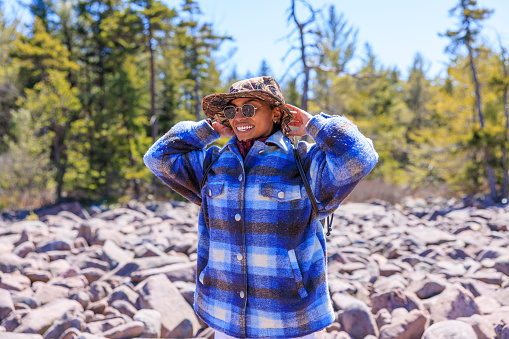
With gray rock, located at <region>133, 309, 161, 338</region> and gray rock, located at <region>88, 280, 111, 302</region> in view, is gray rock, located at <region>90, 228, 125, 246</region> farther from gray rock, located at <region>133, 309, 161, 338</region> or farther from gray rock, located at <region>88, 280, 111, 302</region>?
gray rock, located at <region>133, 309, 161, 338</region>

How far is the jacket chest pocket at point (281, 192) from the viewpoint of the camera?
1708 mm

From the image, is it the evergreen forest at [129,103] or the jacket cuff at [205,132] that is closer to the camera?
the jacket cuff at [205,132]

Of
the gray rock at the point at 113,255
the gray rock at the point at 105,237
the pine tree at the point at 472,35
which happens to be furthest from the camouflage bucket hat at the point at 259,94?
the pine tree at the point at 472,35

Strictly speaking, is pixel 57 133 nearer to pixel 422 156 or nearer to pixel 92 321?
pixel 92 321

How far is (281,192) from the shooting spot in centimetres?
171

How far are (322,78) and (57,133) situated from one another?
12320 mm

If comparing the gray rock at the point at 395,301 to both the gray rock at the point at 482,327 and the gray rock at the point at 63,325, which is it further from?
the gray rock at the point at 63,325

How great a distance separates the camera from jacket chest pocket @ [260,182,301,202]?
1.71 meters

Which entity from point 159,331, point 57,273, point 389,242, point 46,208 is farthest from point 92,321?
point 46,208

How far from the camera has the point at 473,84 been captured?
14.7m

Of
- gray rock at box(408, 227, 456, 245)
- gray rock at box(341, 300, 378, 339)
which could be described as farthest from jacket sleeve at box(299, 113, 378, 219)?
gray rock at box(408, 227, 456, 245)

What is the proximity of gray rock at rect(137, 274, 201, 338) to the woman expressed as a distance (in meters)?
1.66

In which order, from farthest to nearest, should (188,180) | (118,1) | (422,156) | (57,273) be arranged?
(422,156), (118,1), (57,273), (188,180)

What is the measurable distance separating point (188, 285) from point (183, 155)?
8.18 feet
